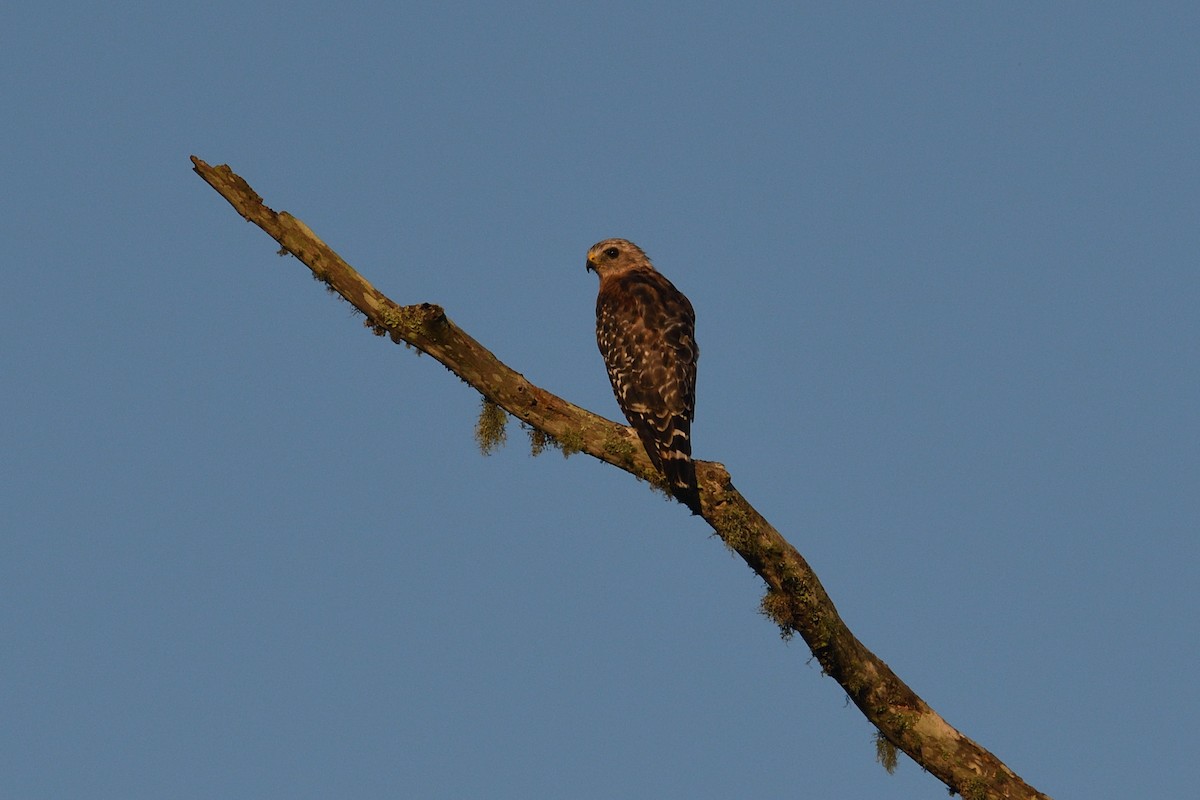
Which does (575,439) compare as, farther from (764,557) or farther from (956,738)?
(956,738)

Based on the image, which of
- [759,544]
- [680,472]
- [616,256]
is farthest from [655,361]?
[616,256]

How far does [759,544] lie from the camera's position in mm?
8047

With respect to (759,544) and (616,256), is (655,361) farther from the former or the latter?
(616,256)

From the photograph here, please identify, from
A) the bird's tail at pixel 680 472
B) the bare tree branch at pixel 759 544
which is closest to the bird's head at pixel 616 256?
the bird's tail at pixel 680 472

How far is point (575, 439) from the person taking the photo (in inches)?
333

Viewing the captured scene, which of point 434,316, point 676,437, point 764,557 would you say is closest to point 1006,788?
point 764,557

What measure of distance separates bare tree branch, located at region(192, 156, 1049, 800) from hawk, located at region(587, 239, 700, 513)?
1.43ft

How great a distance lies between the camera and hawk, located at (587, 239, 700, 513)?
8.63 metres

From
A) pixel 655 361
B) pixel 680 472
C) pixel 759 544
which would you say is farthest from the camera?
pixel 655 361

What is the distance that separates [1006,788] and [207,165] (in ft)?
21.1

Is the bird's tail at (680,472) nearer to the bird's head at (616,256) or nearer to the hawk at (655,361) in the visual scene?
the hawk at (655,361)

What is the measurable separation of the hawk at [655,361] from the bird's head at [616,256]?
6.2 inches

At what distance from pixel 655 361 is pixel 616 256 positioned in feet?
9.50

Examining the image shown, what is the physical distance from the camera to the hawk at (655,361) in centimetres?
863
